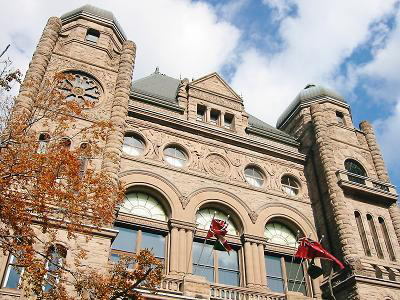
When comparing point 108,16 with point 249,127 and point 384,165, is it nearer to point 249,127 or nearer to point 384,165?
point 249,127

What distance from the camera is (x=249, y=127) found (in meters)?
25.0

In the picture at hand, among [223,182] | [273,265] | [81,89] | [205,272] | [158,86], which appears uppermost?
[158,86]

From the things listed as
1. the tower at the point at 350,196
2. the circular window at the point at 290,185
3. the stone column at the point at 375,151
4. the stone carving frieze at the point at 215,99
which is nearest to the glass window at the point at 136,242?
the tower at the point at 350,196

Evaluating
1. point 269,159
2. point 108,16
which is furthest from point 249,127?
point 108,16

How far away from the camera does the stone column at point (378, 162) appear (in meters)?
22.3

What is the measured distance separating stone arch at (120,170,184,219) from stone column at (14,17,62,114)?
4.80m

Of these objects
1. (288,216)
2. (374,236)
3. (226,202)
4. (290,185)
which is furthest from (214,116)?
(374,236)

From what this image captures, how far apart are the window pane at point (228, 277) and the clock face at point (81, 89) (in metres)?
9.28

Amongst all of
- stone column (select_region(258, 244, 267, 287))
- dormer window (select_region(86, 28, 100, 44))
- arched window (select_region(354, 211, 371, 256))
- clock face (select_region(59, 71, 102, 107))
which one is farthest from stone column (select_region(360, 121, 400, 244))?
dormer window (select_region(86, 28, 100, 44))

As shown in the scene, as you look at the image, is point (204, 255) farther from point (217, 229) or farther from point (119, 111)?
point (119, 111)

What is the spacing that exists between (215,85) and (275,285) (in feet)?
38.0

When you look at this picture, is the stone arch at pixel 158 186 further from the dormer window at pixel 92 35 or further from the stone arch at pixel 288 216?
the dormer window at pixel 92 35

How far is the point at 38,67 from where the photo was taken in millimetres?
19938

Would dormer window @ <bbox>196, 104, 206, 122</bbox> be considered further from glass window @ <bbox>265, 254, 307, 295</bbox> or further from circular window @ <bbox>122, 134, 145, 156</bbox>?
glass window @ <bbox>265, 254, 307, 295</bbox>
